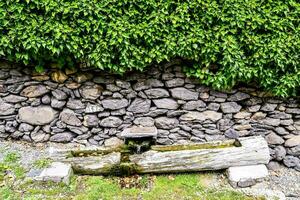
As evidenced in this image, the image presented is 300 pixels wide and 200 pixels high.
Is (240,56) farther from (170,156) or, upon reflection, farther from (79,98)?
(79,98)

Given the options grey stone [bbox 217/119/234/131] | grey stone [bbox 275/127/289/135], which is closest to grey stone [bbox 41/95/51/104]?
grey stone [bbox 217/119/234/131]

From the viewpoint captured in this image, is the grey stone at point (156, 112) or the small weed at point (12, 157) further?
the grey stone at point (156, 112)

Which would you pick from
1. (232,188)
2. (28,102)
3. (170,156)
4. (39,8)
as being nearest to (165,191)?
(170,156)

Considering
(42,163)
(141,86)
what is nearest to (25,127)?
(42,163)

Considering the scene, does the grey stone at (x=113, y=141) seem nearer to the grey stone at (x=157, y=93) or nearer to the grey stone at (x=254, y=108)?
the grey stone at (x=157, y=93)

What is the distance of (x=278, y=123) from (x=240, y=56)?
138 centimetres

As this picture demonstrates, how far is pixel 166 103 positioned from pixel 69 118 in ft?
5.45

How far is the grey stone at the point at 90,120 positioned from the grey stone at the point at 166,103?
1043mm

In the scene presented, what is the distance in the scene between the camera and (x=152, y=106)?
201 inches

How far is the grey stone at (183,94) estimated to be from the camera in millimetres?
4953

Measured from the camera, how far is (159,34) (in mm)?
4555

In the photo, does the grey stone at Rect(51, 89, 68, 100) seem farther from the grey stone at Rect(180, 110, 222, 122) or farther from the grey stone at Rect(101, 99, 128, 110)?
the grey stone at Rect(180, 110, 222, 122)

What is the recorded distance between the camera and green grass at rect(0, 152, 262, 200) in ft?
13.5

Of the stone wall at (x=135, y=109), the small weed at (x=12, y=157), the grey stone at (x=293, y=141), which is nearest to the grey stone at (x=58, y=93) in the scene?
the stone wall at (x=135, y=109)
